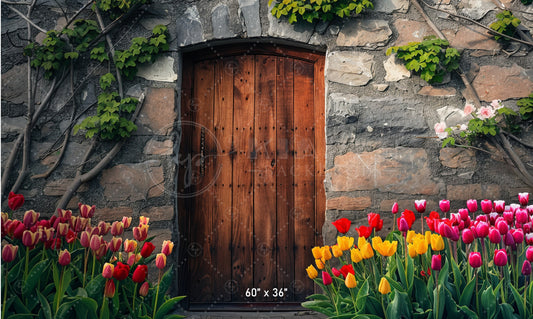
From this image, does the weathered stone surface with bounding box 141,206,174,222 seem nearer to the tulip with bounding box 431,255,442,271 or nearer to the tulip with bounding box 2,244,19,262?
the tulip with bounding box 2,244,19,262

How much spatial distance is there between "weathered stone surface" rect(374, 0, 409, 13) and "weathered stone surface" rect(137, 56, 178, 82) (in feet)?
4.72

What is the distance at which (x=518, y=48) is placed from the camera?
108 inches

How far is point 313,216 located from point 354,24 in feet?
4.37

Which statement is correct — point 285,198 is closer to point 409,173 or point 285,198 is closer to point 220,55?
point 409,173

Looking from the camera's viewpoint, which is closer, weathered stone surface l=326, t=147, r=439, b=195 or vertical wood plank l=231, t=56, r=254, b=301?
weathered stone surface l=326, t=147, r=439, b=195

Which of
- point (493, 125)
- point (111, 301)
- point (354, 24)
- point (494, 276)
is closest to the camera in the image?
point (111, 301)

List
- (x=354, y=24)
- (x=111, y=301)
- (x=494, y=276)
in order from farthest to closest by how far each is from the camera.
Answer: (x=354, y=24), (x=494, y=276), (x=111, y=301)

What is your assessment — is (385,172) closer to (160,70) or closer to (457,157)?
(457,157)

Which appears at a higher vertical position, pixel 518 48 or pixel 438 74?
pixel 518 48

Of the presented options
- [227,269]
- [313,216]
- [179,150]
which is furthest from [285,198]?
[179,150]

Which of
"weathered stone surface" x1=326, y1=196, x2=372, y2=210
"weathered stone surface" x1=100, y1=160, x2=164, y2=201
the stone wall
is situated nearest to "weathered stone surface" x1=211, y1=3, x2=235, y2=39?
the stone wall

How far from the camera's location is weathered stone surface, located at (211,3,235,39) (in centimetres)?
274

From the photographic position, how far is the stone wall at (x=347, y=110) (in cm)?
267

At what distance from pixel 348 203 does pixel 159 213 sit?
A: 1.23 m
